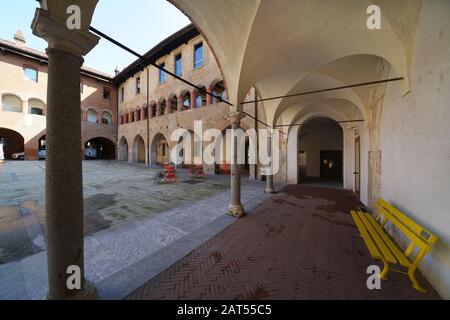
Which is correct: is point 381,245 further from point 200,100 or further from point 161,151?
point 161,151

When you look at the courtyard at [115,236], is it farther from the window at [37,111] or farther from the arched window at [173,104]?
the window at [37,111]

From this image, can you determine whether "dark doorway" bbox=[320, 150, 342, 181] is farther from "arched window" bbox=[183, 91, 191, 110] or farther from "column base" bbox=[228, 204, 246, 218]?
"arched window" bbox=[183, 91, 191, 110]

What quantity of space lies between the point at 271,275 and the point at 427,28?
15.5 feet

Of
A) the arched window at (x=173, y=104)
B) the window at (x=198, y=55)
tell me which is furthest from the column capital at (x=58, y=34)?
the arched window at (x=173, y=104)

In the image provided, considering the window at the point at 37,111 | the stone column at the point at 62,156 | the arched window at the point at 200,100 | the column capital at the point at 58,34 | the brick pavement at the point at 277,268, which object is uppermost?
the window at the point at 37,111

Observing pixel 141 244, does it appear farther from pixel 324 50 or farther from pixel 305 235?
pixel 324 50

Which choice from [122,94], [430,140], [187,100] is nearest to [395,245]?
[430,140]

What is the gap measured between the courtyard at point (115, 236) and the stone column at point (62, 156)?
0.68 meters

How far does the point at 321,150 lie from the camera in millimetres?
15539

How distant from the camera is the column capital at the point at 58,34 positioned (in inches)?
67.1

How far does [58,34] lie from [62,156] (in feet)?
4.12

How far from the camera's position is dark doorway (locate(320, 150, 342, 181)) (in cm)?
1516

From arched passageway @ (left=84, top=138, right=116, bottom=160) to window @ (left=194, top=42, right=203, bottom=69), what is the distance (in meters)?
20.4

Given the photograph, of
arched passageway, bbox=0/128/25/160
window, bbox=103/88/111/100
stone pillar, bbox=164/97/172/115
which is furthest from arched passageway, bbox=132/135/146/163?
arched passageway, bbox=0/128/25/160
